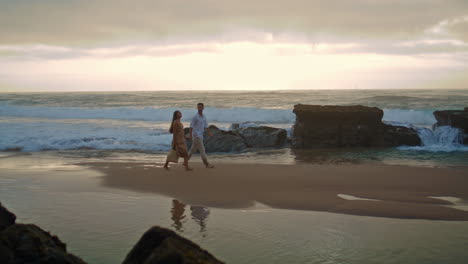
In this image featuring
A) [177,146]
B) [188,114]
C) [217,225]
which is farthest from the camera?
[188,114]

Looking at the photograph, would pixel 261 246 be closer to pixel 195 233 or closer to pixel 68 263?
pixel 195 233

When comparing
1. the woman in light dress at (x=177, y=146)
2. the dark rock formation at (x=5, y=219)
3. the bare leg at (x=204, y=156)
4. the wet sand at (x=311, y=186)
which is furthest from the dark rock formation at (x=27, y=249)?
the bare leg at (x=204, y=156)

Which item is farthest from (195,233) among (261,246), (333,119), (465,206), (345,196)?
(333,119)

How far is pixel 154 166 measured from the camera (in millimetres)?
11469

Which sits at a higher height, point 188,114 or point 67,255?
point 67,255

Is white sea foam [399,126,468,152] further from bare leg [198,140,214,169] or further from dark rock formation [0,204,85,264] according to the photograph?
dark rock formation [0,204,85,264]

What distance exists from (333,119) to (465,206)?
8.60m

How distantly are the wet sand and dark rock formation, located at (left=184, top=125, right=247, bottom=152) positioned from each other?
350 centimetres

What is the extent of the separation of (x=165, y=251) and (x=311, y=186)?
5901 mm

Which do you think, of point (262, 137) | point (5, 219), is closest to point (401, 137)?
point (262, 137)

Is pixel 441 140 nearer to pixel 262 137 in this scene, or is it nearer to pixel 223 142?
pixel 262 137

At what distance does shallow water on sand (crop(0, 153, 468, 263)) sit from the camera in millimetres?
4785

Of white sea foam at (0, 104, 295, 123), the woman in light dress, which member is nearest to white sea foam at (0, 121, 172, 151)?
the woman in light dress

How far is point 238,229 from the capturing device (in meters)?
5.71
